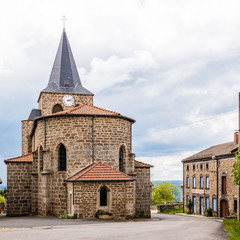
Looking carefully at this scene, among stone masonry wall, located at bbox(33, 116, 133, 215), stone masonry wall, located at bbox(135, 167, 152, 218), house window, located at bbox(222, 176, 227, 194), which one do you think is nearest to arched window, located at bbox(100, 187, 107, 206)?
stone masonry wall, located at bbox(33, 116, 133, 215)

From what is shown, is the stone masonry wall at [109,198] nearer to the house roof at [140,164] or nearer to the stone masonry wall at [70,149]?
the stone masonry wall at [70,149]

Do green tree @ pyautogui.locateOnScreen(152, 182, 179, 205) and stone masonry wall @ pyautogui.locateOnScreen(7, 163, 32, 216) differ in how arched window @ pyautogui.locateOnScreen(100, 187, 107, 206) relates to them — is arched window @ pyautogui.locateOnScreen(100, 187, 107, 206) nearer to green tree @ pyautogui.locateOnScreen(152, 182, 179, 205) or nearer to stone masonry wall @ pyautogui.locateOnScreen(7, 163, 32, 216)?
stone masonry wall @ pyautogui.locateOnScreen(7, 163, 32, 216)

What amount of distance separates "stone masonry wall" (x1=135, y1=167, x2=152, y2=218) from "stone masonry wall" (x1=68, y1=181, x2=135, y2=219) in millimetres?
4512

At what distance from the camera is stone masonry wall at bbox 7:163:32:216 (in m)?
27.7

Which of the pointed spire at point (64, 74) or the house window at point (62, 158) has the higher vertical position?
the pointed spire at point (64, 74)

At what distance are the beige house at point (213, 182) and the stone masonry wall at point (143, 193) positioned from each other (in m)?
9.82

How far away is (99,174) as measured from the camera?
2306 centimetres

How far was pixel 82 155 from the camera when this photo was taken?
25094 millimetres

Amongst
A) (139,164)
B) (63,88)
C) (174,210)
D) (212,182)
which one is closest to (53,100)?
(63,88)

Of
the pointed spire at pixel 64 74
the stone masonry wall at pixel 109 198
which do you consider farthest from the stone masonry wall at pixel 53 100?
the stone masonry wall at pixel 109 198

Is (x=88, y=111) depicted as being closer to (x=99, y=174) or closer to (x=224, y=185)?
(x=99, y=174)

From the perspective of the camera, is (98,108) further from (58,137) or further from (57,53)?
(57,53)

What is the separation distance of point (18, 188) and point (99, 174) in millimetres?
8215

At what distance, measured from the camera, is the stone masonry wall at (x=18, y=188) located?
90.9 ft
